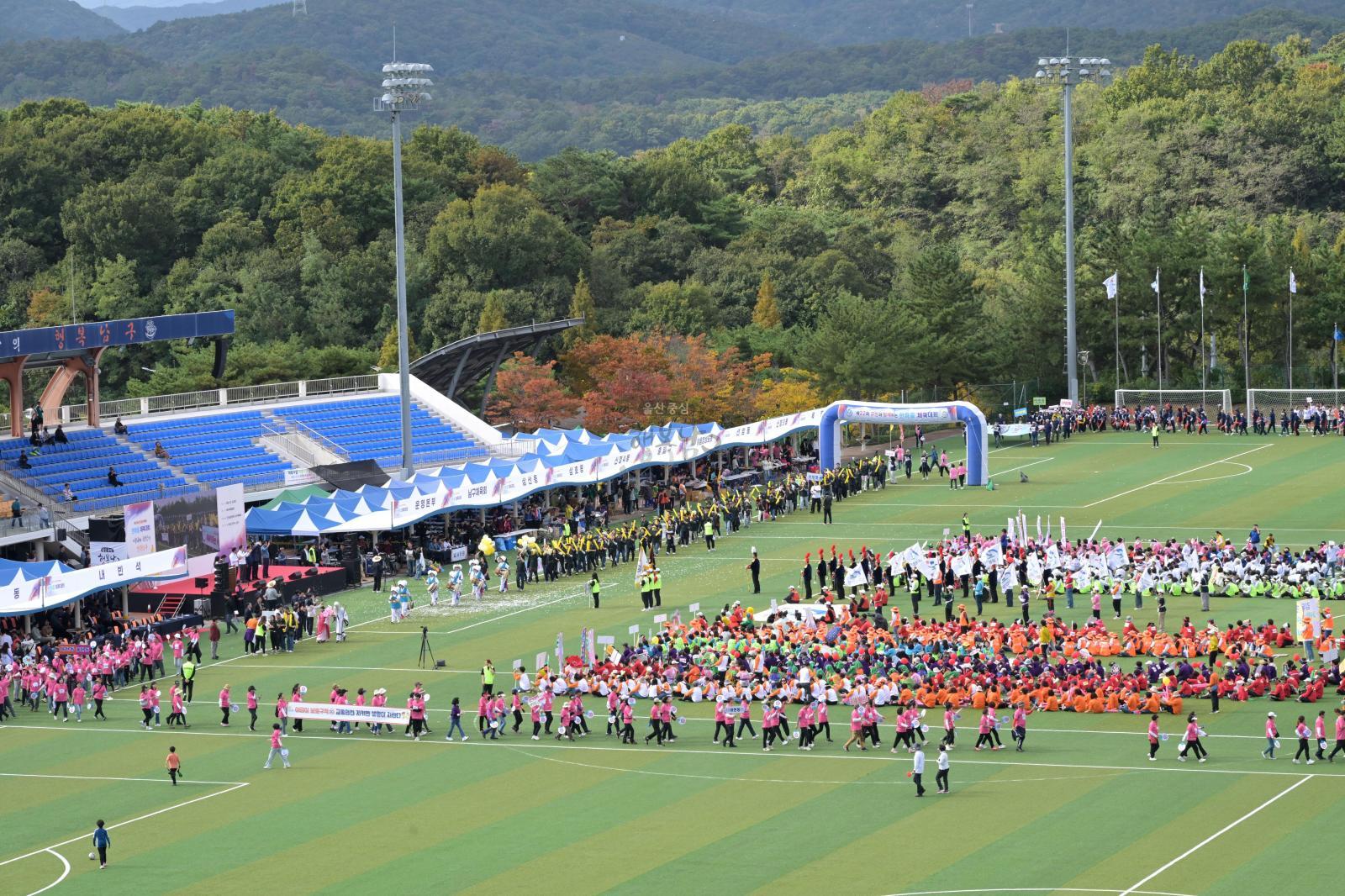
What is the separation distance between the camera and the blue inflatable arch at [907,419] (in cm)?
6981

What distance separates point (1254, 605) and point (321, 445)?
33422 millimetres

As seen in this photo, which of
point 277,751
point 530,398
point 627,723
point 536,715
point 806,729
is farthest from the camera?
point 530,398

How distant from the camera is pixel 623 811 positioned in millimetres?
33125

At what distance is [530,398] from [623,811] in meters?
46.1

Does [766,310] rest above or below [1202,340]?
above

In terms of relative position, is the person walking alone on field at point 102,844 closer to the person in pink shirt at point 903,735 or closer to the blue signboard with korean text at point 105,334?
the person in pink shirt at point 903,735

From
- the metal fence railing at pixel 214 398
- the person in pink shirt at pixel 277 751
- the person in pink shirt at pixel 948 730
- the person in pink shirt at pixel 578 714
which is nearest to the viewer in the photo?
the person in pink shirt at pixel 948 730

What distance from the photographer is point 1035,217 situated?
127750 mm

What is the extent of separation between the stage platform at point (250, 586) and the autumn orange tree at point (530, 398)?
22.6m

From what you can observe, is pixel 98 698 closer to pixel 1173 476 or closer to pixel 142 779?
pixel 142 779

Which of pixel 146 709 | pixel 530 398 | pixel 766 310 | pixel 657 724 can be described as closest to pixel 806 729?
pixel 657 724

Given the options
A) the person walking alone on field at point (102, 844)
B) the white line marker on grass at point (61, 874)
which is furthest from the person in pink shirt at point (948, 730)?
the white line marker on grass at point (61, 874)

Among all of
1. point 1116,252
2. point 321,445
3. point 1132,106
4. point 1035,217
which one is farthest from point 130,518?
point 1132,106

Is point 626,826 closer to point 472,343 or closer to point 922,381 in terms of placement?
point 472,343
